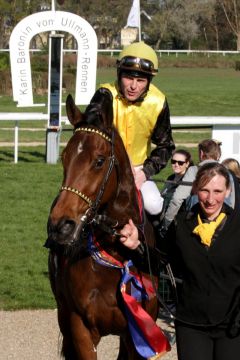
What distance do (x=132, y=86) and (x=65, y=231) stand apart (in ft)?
4.36

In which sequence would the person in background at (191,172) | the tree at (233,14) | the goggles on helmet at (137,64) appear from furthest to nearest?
the tree at (233,14) < the person in background at (191,172) < the goggles on helmet at (137,64)

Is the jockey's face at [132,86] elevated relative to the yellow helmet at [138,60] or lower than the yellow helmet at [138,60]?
lower

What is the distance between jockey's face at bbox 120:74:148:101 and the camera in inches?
195

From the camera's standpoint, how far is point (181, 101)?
3397 centimetres

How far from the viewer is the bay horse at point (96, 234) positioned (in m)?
4.20

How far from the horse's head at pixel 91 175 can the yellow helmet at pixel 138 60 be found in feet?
0.95

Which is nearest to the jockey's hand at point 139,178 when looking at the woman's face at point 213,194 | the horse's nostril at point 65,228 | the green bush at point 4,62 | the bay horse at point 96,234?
the bay horse at point 96,234

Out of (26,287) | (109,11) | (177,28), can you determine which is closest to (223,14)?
(177,28)

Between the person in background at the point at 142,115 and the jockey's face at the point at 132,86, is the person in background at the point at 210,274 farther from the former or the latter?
the jockey's face at the point at 132,86

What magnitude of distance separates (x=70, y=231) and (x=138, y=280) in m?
0.87

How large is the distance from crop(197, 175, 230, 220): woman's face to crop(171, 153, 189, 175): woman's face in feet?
12.3

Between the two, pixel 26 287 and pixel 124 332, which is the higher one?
pixel 124 332

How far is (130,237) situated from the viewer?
433cm

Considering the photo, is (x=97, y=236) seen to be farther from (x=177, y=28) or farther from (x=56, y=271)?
(x=177, y=28)
